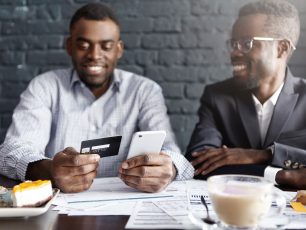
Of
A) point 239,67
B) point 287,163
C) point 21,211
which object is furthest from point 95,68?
point 21,211

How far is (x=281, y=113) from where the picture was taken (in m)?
1.72

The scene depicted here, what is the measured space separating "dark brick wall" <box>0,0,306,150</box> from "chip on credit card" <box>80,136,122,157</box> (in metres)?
0.77

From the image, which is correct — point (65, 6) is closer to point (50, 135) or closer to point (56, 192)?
point (50, 135)

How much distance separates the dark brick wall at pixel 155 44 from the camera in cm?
186

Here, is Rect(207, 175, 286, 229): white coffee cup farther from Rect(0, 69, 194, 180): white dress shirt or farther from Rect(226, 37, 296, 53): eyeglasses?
Rect(226, 37, 296, 53): eyeglasses

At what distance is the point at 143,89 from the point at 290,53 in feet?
2.00

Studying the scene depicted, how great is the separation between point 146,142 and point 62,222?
0.37 meters

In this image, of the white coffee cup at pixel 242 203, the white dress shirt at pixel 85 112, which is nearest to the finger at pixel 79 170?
the white coffee cup at pixel 242 203

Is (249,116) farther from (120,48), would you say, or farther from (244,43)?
(120,48)

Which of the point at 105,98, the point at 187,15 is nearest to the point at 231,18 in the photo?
the point at 187,15

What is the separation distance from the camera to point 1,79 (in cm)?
204

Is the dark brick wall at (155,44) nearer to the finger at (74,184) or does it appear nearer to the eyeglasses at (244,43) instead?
the eyeglasses at (244,43)

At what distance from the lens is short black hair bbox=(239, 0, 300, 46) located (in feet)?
5.74

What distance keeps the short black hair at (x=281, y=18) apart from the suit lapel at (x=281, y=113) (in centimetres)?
22
